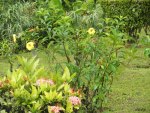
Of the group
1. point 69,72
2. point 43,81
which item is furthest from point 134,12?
point 43,81

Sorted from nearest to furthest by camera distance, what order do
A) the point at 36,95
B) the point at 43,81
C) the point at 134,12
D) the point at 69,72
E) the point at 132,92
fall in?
1. the point at 36,95
2. the point at 43,81
3. the point at 69,72
4. the point at 132,92
5. the point at 134,12

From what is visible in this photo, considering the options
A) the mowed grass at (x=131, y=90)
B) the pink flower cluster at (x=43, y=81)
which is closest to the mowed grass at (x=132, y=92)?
the mowed grass at (x=131, y=90)

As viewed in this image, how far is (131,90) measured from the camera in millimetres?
7062

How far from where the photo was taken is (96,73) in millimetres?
4879

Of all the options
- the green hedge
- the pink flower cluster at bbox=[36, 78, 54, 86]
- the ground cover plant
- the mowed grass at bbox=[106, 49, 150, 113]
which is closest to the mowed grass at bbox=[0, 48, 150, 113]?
the mowed grass at bbox=[106, 49, 150, 113]

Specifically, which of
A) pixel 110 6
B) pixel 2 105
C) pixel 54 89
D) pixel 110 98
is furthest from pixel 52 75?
pixel 110 6

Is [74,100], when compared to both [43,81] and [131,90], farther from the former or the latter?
[131,90]

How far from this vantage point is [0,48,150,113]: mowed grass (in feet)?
20.0

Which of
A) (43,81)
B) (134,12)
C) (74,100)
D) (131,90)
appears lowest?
(131,90)

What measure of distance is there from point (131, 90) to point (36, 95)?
3.46m

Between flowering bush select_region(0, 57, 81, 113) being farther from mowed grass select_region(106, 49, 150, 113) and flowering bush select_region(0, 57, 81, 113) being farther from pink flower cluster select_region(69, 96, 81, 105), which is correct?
mowed grass select_region(106, 49, 150, 113)

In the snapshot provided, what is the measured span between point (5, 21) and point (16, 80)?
740 cm

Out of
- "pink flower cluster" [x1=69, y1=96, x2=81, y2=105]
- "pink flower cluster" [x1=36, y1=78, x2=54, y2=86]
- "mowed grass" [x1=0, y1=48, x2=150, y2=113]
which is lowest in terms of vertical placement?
"mowed grass" [x1=0, y1=48, x2=150, y2=113]

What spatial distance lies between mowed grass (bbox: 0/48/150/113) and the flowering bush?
1383 millimetres
